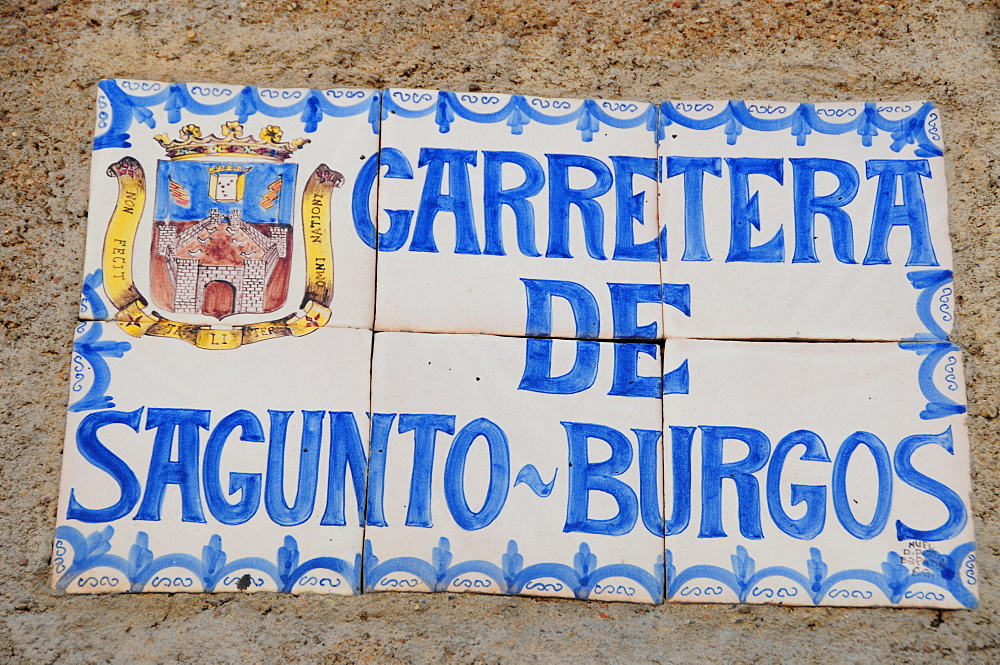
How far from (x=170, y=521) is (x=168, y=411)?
0.98ft

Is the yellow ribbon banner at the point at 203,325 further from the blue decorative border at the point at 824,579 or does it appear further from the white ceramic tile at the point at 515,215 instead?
the blue decorative border at the point at 824,579

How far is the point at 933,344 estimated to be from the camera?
196cm

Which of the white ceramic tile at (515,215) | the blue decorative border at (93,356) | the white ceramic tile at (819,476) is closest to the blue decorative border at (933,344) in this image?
the white ceramic tile at (819,476)

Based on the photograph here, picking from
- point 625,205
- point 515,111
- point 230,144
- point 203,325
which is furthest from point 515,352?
point 230,144

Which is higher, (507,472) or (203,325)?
(203,325)

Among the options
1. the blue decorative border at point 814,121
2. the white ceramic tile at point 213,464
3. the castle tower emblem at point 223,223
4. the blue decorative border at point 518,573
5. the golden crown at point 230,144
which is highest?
the blue decorative border at point 814,121

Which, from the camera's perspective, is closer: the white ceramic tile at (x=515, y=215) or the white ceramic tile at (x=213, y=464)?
the white ceramic tile at (x=213, y=464)

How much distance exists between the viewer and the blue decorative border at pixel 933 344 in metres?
1.94

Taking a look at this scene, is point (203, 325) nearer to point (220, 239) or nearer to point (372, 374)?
point (220, 239)

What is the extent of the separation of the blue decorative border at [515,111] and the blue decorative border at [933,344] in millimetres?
388

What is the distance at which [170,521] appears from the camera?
74.1 inches

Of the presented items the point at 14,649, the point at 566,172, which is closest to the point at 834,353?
the point at 566,172

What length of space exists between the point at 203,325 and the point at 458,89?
102 cm

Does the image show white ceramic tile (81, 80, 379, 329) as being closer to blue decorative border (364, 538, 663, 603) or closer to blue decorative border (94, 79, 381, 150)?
blue decorative border (94, 79, 381, 150)
